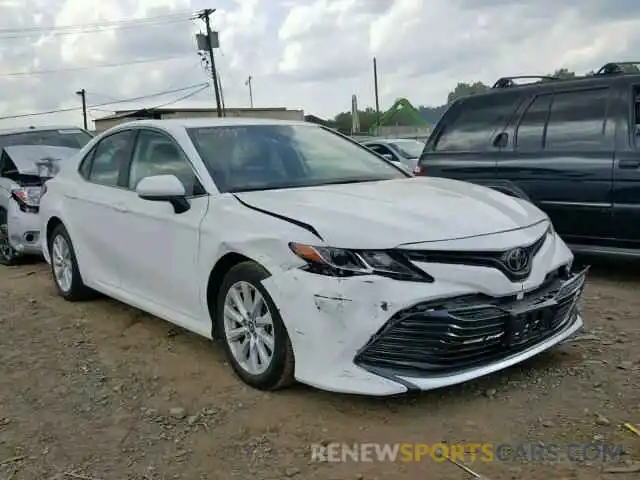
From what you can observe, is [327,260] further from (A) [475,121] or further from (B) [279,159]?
(A) [475,121]

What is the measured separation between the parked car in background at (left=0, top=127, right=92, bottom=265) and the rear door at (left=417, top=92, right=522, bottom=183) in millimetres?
4132

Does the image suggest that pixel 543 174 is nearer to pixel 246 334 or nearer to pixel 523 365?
pixel 523 365

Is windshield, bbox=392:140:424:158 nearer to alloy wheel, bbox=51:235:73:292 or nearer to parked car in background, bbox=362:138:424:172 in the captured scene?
parked car in background, bbox=362:138:424:172

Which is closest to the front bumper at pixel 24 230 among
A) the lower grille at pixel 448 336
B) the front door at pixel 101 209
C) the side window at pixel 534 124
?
the front door at pixel 101 209

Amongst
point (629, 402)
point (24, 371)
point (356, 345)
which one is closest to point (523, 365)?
point (629, 402)

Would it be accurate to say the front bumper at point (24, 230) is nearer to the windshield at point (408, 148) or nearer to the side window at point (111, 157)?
the side window at point (111, 157)

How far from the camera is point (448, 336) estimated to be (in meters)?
3.32

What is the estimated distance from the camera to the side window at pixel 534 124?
6203 millimetres

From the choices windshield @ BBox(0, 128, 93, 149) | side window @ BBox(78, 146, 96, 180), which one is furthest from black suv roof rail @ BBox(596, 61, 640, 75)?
windshield @ BBox(0, 128, 93, 149)

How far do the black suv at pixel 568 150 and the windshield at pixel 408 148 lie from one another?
7.38m

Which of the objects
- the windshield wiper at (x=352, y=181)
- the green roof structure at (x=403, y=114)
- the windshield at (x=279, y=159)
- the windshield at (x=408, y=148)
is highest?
the green roof structure at (x=403, y=114)

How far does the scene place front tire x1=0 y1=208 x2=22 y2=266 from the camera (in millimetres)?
8359

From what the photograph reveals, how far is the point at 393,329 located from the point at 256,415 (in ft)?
2.76

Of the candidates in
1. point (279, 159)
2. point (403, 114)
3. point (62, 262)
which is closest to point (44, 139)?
point (62, 262)
